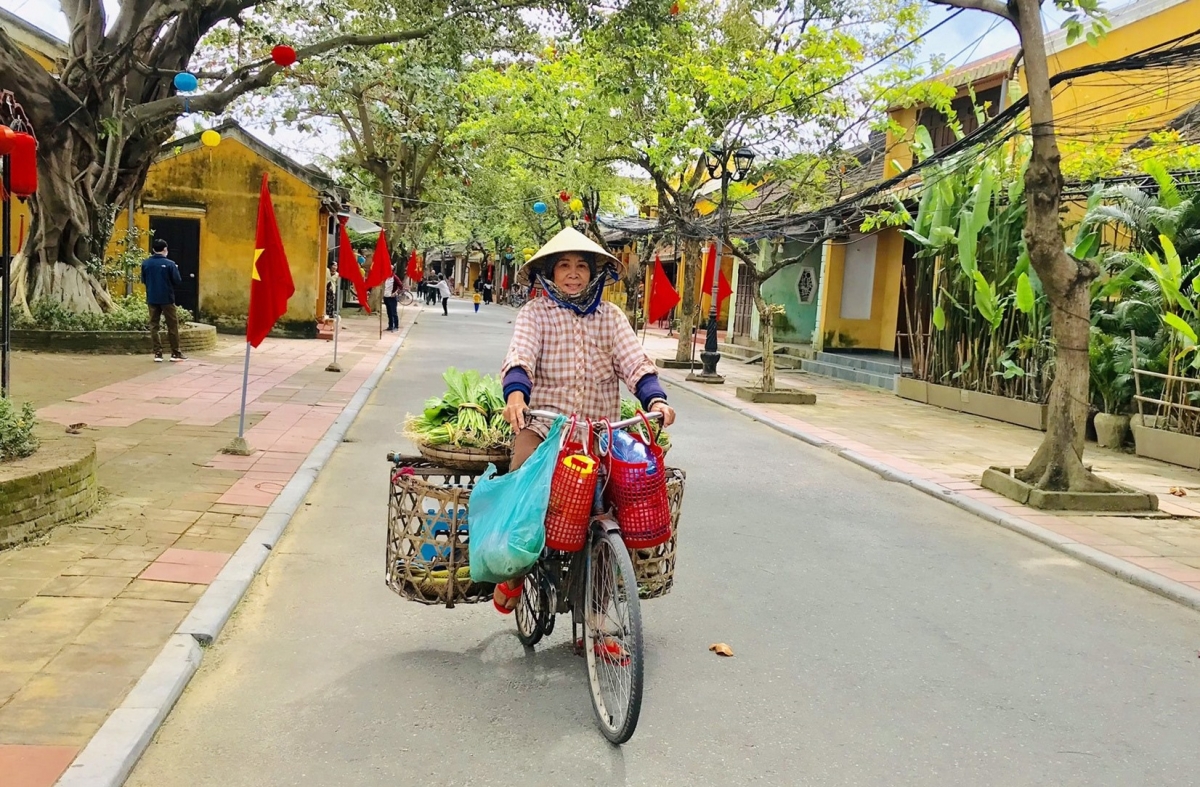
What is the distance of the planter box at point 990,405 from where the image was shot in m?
12.6

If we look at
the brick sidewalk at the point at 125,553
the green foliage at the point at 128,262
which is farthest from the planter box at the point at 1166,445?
the green foliage at the point at 128,262

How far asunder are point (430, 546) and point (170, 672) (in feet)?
3.64

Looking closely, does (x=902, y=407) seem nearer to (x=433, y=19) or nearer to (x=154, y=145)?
(x=433, y=19)

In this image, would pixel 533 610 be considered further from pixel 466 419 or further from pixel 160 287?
pixel 160 287

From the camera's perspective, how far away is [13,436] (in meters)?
5.13

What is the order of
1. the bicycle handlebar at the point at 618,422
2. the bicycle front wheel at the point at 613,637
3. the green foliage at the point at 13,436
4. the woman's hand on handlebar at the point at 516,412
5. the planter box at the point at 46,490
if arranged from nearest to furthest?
the bicycle front wheel at the point at 613,637, the bicycle handlebar at the point at 618,422, the woman's hand on handlebar at the point at 516,412, the planter box at the point at 46,490, the green foliage at the point at 13,436

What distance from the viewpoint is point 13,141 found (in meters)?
7.04

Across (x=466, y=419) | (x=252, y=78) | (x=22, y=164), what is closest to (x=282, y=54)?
(x=252, y=78)

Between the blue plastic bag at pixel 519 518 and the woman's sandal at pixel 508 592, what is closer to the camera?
the blue plastic bag at pixel 519 518

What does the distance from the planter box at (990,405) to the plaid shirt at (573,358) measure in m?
10.3

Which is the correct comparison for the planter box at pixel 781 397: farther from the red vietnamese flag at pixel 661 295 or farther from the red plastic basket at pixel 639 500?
the red plastic basket at pixel 639 500

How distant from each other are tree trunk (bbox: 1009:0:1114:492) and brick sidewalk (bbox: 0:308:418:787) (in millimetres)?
6391

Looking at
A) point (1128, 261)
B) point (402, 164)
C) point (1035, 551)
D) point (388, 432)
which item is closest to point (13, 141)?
point (388, 432)

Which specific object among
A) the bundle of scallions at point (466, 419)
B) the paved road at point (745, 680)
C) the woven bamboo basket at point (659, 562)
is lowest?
the paved road at point (745, 680)
